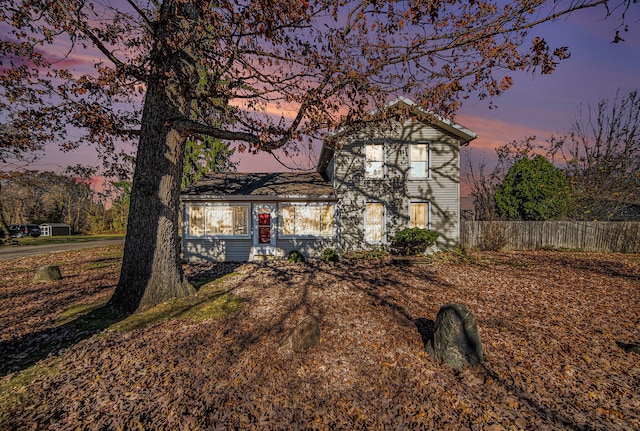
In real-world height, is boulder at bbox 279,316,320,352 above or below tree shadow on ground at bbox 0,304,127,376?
above

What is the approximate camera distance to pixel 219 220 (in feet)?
43.3

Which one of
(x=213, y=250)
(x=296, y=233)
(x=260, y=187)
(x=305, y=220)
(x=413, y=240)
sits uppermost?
(x=260, y=187)

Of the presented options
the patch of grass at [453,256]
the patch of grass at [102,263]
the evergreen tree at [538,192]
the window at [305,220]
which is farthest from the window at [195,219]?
the evergreen tree at [538,192]

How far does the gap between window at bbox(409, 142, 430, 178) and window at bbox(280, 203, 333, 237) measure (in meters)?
5.15

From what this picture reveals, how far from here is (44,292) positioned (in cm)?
784

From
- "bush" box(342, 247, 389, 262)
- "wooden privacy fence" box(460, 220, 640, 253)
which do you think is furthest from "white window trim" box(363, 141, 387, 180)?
"wooden privacy fence" box(460, 220, 640, 253)

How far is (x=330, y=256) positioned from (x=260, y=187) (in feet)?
16.9

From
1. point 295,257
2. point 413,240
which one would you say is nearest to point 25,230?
point 295,257

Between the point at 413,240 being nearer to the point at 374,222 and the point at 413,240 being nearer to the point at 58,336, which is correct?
the point at 374,222

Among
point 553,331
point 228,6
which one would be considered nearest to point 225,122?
point 228,6

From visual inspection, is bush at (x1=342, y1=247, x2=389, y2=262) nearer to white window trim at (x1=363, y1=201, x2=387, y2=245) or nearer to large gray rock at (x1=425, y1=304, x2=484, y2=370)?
white window trim at (x1=363, y1=201, x2=387, y2=245)

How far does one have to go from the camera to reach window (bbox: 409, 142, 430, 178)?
14.1 meters

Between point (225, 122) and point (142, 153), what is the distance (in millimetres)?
2166

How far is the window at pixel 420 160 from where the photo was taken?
14117 millimetres
